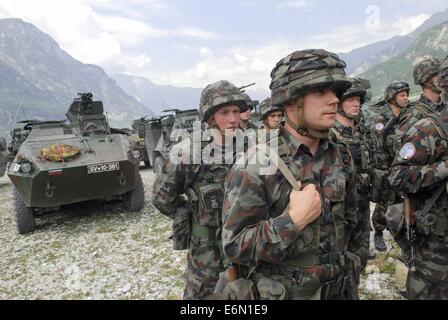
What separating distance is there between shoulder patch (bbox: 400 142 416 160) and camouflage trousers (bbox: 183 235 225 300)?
1.56 metres

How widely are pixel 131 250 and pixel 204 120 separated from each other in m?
3.39

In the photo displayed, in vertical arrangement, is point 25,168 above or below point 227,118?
below

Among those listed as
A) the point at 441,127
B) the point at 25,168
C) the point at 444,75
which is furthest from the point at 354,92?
the point at 25,168

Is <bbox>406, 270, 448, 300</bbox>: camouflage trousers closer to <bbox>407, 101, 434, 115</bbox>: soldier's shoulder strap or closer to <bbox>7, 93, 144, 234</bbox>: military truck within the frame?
<bbox>407, 101, 434, 115</bbox>: soldier's shoulder strap

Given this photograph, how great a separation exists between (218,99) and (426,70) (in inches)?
103

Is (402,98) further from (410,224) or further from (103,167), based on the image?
(103,167)

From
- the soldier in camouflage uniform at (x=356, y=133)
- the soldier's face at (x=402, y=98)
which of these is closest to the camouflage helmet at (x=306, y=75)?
the soldier in camouflage uniform at (x=356, y=133)

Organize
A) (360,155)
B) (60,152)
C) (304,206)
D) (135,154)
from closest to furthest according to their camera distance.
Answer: (304,206), (360,155), (60,152), (135,154)

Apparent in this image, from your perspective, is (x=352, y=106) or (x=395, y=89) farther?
(x=395, y=89)

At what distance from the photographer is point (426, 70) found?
173 inches

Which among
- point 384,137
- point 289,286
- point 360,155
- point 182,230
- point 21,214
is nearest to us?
point 289,286

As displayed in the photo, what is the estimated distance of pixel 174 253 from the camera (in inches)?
227
